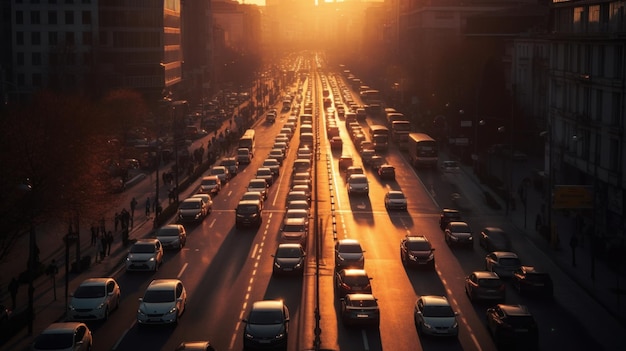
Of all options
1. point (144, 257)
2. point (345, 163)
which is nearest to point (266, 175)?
point (345, 163)

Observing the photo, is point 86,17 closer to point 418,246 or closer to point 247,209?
point 247,209

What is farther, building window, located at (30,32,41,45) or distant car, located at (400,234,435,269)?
building window, located at (30,32,41,45)

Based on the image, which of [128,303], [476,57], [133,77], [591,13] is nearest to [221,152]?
[133,77]

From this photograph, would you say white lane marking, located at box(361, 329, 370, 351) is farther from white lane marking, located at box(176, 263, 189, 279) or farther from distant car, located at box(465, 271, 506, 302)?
white lane marking, located at box(176, 263, 189, 279)

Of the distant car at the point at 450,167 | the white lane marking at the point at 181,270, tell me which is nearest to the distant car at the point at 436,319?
the white lane marking at the point at 181,270

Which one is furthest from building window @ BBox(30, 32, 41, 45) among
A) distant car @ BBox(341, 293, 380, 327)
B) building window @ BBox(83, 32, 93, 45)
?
distant car @ BBox(341, 293, 380, 327)
